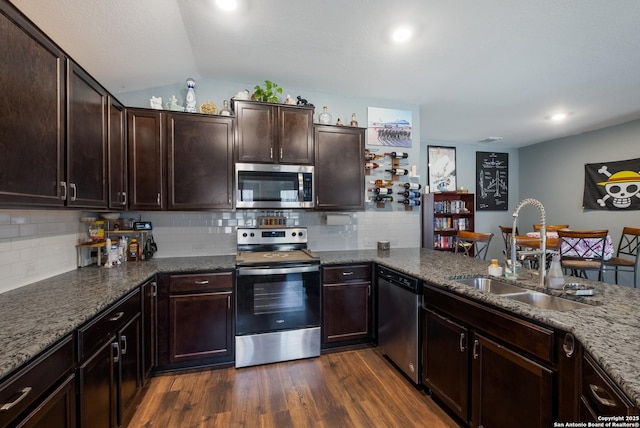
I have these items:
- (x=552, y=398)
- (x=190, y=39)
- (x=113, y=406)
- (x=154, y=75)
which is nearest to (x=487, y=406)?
(x=552, y=398)

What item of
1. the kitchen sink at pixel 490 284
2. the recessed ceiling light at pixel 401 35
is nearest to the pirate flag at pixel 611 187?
the kitchen sink at pixel 490 284

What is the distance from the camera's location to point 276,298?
255 centimetres

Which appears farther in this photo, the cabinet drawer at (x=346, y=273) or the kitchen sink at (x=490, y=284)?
the cabinet drawer at (x=346, y=273)

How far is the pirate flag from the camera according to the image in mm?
4371

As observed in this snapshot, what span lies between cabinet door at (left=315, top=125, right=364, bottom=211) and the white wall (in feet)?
15.2

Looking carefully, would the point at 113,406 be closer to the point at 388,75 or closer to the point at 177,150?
the point at 177,150

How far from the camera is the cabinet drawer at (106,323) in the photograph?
1275 millimetres

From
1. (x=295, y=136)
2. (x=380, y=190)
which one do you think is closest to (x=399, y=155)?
(x=380, y=190)

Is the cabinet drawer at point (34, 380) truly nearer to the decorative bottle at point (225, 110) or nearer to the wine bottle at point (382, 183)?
the decorative bottle at point (225, 110)

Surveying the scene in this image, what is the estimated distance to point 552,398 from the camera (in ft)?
3.95

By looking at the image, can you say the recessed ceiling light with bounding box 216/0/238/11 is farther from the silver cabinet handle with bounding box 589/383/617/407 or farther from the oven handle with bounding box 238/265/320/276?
the silver cabinet handle with bounding box 589/383/617/407

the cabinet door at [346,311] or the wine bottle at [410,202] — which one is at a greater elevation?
the wine bottle at [410,202]

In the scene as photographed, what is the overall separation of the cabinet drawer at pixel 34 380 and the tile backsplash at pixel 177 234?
90cm

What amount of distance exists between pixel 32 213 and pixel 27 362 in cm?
135
